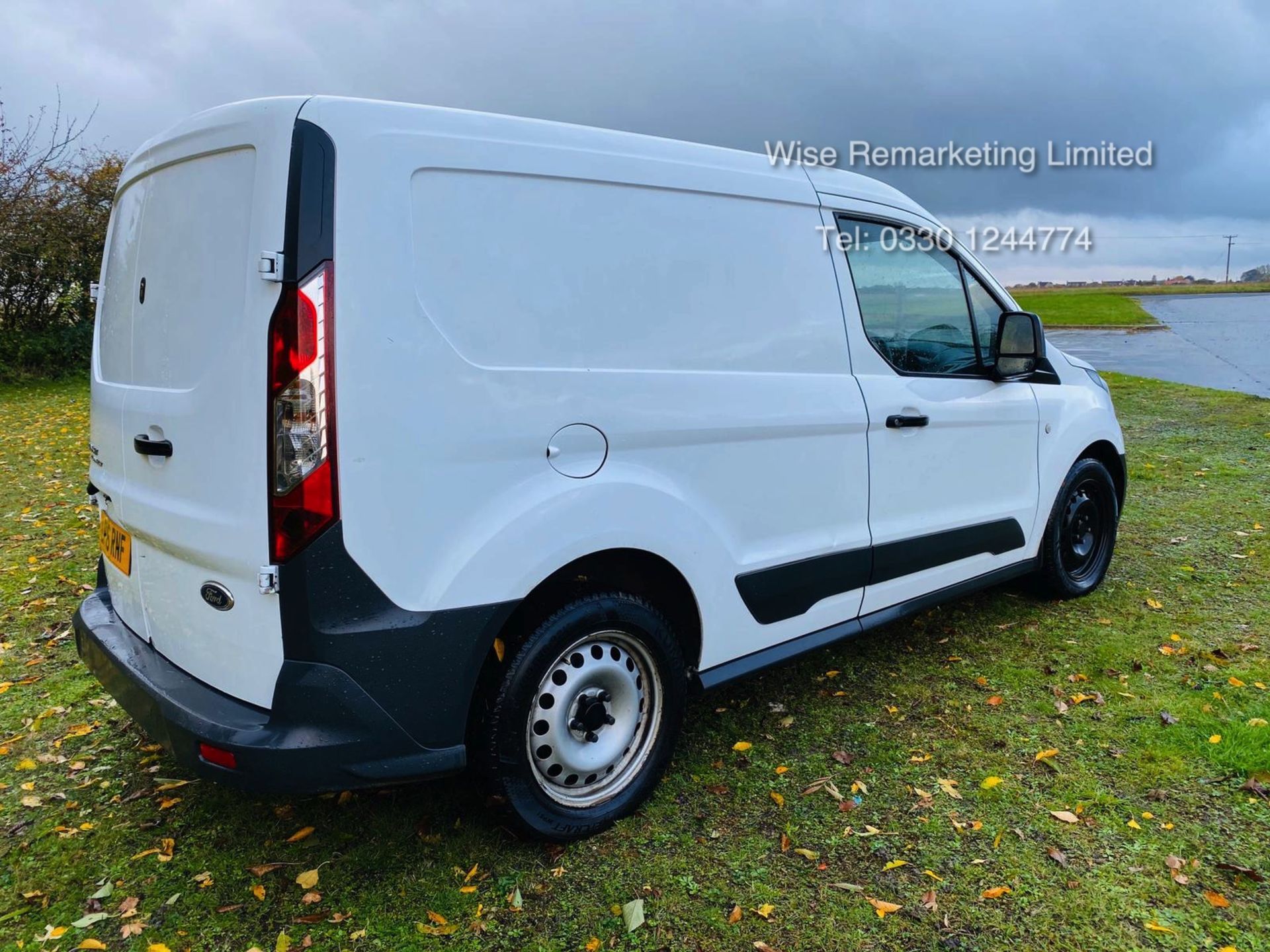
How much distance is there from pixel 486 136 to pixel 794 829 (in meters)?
2.30

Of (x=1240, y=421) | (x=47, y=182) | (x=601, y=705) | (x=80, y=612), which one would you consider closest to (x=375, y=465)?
(x=601, y=705)

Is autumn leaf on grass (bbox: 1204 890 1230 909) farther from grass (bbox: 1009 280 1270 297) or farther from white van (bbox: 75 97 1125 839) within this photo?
grass (bbox: 1009 280 1270 297)

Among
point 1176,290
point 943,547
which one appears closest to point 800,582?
point 943,547

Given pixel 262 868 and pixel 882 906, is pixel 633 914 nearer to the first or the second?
pixel 882 906

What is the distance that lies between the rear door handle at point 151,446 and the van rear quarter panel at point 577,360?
2.15 ft

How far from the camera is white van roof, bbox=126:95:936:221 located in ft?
7.19

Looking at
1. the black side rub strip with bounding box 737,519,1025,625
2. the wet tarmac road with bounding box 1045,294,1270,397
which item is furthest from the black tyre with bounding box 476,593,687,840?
the wet tarmac road with bounding box 1045,294,1270,397

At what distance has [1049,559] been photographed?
4609 millimetres

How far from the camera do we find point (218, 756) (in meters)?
2.23

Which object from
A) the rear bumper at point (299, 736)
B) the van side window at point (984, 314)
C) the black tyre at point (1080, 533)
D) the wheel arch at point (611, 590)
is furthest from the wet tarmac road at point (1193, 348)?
the rear bumper at point (299, 736)

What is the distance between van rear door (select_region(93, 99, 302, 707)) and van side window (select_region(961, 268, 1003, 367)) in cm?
297

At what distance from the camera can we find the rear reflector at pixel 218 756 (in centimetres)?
220

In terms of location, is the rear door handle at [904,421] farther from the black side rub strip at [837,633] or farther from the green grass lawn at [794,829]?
the green grass lawn at [794,829]

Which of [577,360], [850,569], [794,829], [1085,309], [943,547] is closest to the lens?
[577,360]
